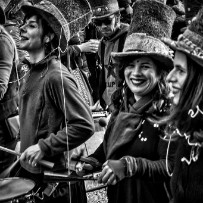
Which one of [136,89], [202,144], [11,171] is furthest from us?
[11,171]

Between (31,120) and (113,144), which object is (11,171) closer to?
(31,120)

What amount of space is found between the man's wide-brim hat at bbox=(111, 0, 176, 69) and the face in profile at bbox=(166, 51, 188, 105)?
68 cm

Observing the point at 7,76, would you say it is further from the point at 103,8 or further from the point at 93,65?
the point at 93,65

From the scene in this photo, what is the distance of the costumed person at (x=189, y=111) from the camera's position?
8.17 ft

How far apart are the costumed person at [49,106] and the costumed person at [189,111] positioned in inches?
41.6

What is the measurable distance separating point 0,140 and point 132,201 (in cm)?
196

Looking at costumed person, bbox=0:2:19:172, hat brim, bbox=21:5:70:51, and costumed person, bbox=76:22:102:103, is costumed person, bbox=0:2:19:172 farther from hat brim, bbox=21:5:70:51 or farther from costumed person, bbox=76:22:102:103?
costumed person, bbox=76:22:102:103

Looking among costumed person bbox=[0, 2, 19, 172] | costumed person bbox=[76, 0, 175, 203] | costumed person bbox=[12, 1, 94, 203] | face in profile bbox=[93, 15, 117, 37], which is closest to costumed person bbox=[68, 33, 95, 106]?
face in profile bbox=[93, 15, 117, 37]

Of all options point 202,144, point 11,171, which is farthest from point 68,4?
point 202,144

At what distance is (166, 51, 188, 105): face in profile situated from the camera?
8.59 ft

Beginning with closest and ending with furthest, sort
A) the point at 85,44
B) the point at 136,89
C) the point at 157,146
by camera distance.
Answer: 1. the point at 157,146
2. the point at 136,89
3. the point at 85,44

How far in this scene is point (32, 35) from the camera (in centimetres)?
385

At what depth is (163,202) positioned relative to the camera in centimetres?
321

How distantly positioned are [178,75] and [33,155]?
4.33ft
